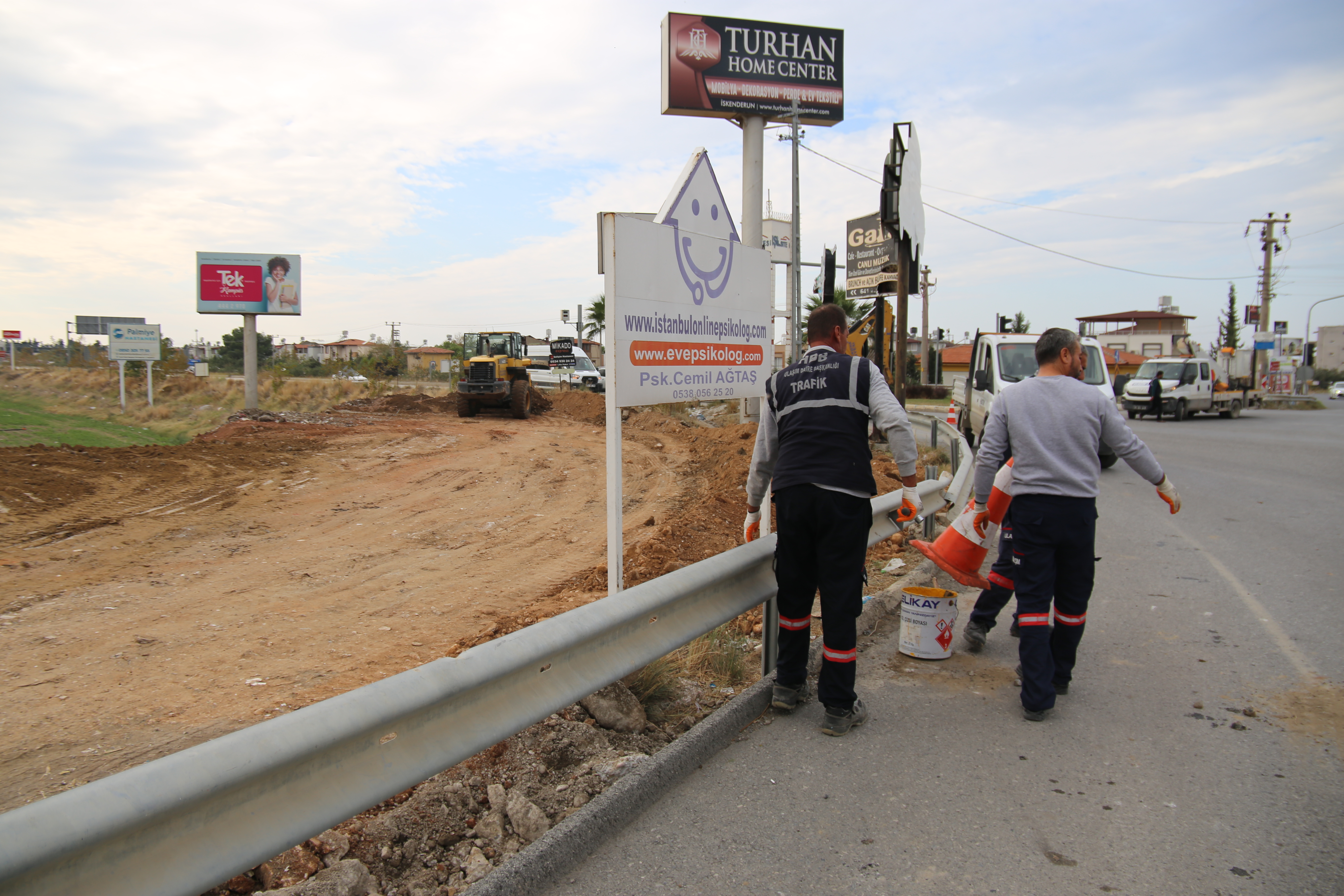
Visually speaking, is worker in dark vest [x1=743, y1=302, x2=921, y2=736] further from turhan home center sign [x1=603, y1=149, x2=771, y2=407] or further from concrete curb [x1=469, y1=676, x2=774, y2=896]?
turhan home center sign [x1=603, y1=149, x2=771, y2=407]

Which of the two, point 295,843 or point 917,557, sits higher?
point 295,843

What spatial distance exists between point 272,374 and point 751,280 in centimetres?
3878

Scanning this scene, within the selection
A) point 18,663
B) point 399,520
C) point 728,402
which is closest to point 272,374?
point 728,402

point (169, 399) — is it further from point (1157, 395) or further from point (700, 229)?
point (1157, 395)

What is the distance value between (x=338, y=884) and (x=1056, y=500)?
3584 millimetres

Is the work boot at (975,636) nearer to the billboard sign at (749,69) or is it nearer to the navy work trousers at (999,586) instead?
the navy work trousers at (999,586)

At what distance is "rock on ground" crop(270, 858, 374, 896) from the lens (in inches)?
98.7

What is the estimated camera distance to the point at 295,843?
6.46 feet

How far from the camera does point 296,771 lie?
206cm

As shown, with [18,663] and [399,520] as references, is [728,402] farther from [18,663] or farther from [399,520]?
[18,663]

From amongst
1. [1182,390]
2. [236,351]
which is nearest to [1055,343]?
[1182,390]

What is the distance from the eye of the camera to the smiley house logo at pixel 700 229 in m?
4.82

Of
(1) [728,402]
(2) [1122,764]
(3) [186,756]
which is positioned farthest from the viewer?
(1) [728,402]

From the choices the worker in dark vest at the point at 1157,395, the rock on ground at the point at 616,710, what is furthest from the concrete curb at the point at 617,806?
the worker in dark vest at the point at 1157,395
